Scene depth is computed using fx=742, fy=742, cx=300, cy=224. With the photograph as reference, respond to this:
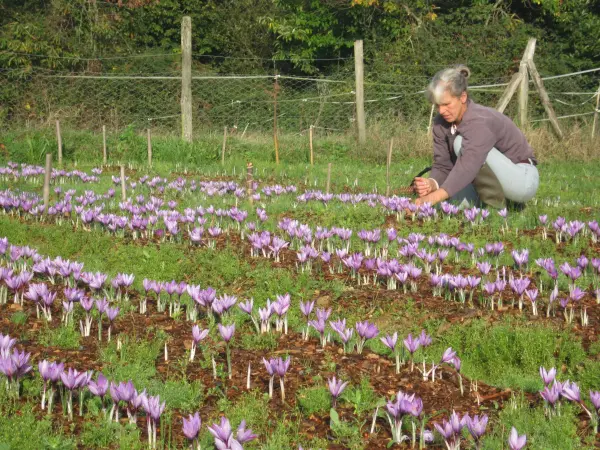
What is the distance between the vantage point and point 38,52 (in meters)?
23.4

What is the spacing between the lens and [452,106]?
24.2ft

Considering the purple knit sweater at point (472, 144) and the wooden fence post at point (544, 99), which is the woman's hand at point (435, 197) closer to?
the purple knit sweater at point (472, 144)

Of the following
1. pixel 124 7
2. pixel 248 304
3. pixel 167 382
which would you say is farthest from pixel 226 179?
pixel 124 7

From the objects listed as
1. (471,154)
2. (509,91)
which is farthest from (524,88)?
(471,154)

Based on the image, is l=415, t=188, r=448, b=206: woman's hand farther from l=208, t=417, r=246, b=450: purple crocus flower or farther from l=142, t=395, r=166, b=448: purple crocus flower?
l=208, t=417, r=246, b=450: purple crocus flower

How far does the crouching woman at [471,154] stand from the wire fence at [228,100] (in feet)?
40.4

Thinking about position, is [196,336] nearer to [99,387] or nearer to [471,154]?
[99,387]

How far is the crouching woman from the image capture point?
7.27m

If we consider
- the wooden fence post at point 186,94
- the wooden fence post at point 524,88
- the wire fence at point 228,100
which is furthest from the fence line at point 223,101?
the wooden fence post at point 524,88

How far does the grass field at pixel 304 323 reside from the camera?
3141 millimetres

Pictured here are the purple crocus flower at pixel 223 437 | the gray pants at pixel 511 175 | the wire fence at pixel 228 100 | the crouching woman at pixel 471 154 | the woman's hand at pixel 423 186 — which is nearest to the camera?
the purple crocus flower at pixel 223 437

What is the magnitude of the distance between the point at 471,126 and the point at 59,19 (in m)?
20.7

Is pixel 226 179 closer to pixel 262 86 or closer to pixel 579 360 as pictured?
pixel 579 360

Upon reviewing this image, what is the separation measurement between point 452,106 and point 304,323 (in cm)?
360
